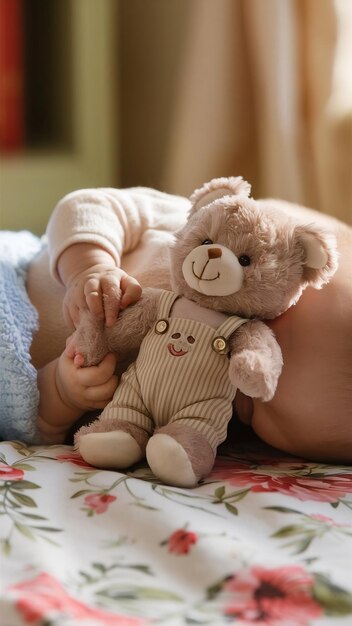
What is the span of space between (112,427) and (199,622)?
0.82ft

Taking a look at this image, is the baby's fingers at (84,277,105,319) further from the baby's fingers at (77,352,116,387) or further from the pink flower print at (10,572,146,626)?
the pink flower print at (10,572,146,626)

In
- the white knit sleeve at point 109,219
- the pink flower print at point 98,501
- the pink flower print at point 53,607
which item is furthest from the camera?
the white knit sleeve at point 109,219

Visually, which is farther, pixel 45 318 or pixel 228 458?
pixel 45 318

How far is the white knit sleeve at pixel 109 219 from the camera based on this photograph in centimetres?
88

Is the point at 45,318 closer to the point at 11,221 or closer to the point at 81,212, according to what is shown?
the point at 81,212

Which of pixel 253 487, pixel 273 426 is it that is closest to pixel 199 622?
pixel 253 487

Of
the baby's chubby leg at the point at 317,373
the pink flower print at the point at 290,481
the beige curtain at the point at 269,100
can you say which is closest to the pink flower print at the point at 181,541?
the pink flower print at the point at 290,481

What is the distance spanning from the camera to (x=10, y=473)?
69cm

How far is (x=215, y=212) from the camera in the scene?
2.36 ft

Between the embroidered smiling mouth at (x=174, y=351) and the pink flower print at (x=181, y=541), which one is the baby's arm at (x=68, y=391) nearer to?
→ the embroidered smiling mouth at (x=174, y=351)

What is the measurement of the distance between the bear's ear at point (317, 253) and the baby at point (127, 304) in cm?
5

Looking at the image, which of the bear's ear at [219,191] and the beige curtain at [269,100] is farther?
the beige curtain at [269,100]

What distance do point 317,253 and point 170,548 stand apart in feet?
0.91

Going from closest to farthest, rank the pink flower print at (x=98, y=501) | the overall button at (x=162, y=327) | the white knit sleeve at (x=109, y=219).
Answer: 1. the pink flower print at (x=98, y=501)
2. the overall button at (x=162, y=327)
3. the white knit sleeve at (x=109, y=219)
